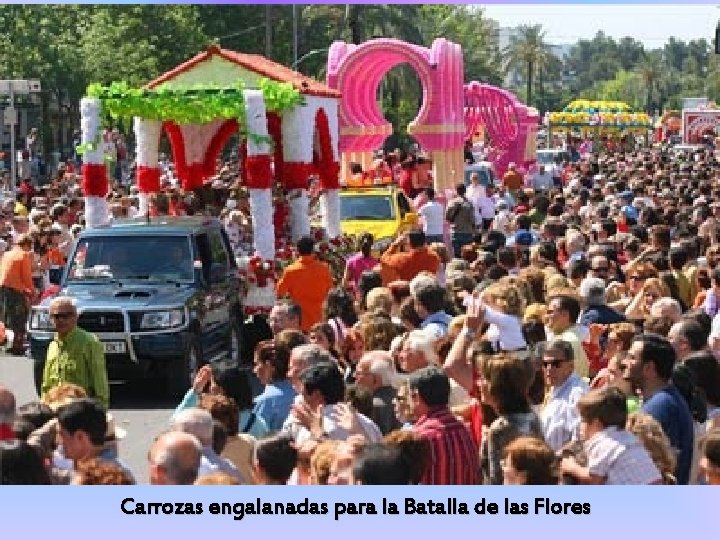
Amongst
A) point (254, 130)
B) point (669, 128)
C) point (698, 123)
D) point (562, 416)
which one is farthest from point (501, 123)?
point (669, 128)

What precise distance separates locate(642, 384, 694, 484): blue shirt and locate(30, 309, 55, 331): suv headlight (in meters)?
7.91

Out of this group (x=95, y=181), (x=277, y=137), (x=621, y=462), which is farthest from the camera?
(x=277, y=137)

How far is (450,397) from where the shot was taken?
9.06 m

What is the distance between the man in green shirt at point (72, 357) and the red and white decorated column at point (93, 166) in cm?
988

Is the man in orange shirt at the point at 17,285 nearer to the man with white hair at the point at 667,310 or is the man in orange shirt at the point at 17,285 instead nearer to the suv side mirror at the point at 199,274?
the suv side mirror at the point at 199,274

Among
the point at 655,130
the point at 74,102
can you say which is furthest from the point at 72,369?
the point at 655,130

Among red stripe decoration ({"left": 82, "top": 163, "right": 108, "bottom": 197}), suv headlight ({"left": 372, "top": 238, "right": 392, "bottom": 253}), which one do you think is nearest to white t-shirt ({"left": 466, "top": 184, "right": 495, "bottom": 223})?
suv headlight ({"left": 372, "top": 238, "right": 392, "bottom": 253})

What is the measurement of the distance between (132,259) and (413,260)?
2.64 meters

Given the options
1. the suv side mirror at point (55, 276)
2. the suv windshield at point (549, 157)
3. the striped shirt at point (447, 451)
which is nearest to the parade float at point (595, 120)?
the suv windshield at point (549, 157)

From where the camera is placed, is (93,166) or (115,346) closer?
(115,346)

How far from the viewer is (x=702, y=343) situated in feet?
31.2

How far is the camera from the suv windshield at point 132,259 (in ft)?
50.6

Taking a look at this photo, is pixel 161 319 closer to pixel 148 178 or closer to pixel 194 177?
pixel 148 178

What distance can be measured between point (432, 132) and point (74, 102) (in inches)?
750
